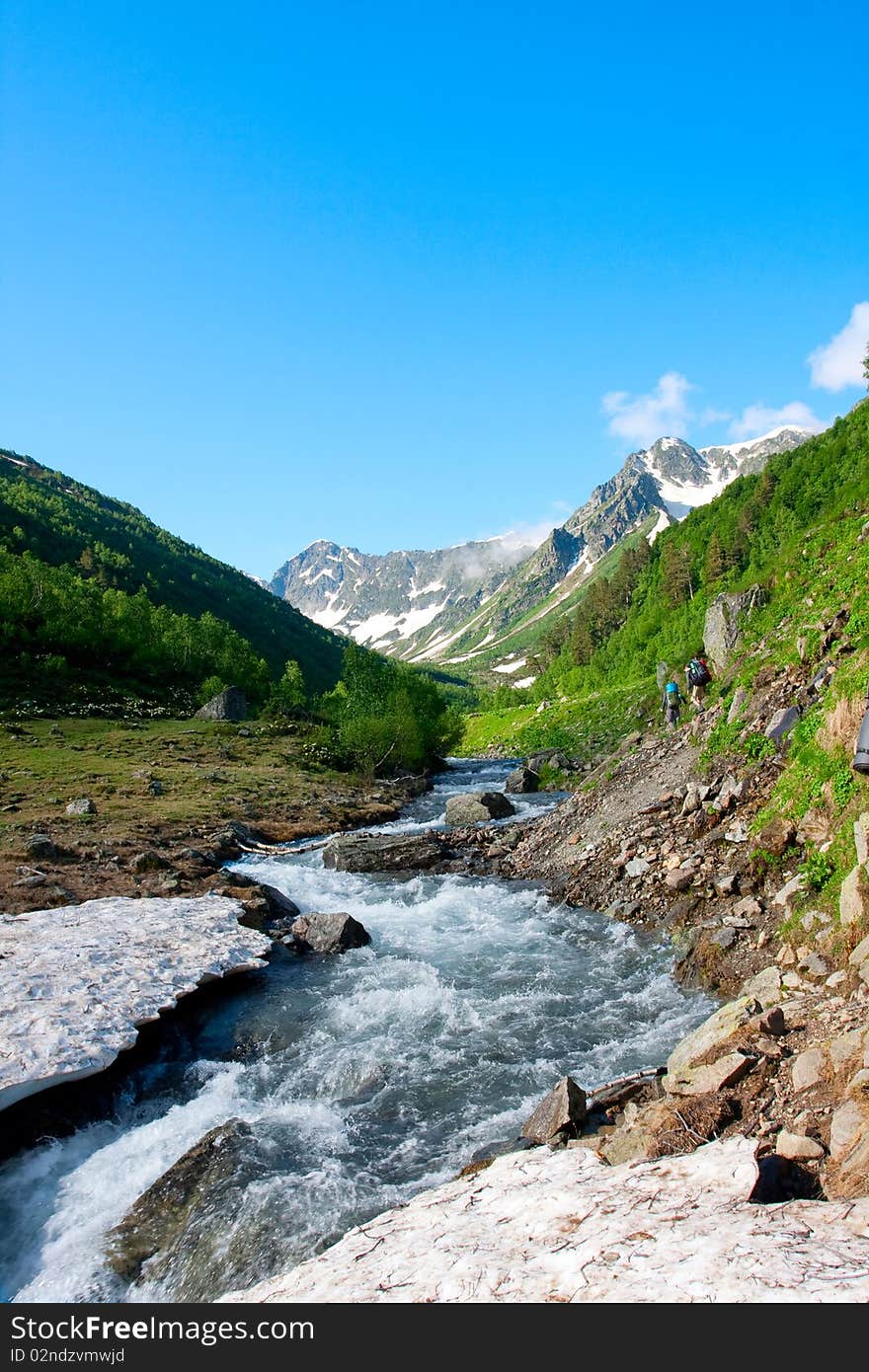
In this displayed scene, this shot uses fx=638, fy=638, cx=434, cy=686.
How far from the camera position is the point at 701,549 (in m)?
→ 126

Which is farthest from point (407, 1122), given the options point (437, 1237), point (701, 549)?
point (701, 549)

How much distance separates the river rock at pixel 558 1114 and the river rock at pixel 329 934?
10596 millimetres

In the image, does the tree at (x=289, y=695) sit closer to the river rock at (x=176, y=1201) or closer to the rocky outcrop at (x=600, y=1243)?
the river rock at (x=176, y=1201)

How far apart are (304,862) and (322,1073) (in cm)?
1844

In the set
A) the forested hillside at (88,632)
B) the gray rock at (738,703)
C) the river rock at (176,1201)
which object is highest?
the forested hillside at (88,632)

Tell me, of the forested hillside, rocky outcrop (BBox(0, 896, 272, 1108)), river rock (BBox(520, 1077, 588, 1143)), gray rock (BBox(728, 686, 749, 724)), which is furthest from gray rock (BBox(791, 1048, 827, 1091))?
the forested hillside

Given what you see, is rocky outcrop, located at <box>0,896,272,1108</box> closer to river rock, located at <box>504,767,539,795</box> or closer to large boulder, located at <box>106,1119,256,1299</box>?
large boulder, located at <box>106,1119,256,1299</box>

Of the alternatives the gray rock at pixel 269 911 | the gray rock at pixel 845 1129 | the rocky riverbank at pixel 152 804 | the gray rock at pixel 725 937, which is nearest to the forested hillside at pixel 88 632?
the rocky riverbank at pixel 152 804

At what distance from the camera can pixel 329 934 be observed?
20.2 metres

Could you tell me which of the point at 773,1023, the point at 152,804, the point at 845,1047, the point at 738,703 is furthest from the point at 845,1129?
the point at 152,804

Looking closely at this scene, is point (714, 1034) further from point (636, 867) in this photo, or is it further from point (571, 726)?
point (571, 726)

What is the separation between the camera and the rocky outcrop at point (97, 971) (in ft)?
38.7

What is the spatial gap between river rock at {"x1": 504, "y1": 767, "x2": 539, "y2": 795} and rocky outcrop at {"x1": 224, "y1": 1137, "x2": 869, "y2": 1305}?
38176 millimetres
